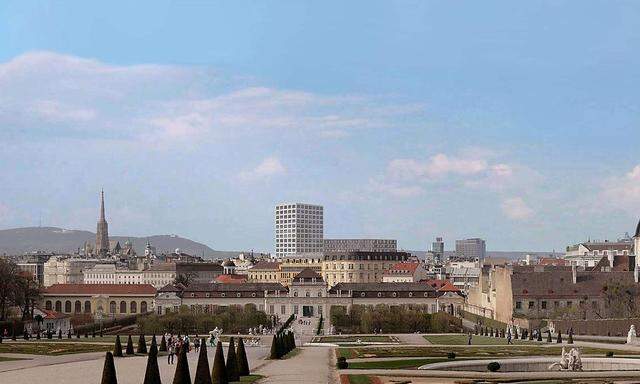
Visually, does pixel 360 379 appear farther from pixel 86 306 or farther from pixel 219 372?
pixel 86 306

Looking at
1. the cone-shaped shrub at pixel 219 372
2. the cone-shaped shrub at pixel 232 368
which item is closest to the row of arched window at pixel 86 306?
the cone-shaped shrub at pixel 232 368

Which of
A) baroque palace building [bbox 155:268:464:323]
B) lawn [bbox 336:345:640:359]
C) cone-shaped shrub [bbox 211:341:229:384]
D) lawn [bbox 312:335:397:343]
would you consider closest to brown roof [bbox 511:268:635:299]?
baroque palace building [bbox 155:268:464:323]

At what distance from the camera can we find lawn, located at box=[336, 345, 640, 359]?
225ft

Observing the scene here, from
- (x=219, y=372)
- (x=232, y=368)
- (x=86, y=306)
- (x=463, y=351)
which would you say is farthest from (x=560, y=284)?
(x=219, y=372)

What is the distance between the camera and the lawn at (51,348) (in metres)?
72.7

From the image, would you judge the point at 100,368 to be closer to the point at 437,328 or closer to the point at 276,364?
the point at 276,364

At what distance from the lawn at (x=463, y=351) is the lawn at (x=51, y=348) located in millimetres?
18004

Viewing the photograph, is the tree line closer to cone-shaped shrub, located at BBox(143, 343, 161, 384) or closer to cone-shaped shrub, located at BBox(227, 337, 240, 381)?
cone-shaped shrub, located at BBox(227, 337, 240, 381)

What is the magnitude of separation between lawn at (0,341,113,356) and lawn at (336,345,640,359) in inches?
709

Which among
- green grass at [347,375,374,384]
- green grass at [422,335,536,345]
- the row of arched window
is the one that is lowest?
green grass at [347,375,374,384]

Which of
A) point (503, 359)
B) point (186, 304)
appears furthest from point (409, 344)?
point (186, 304)

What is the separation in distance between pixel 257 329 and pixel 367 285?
113ft

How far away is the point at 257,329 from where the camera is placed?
113562mm

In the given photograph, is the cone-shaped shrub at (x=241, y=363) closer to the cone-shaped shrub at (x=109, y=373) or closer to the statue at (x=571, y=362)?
the cone-shaped shrub at (x=109, y=373)
